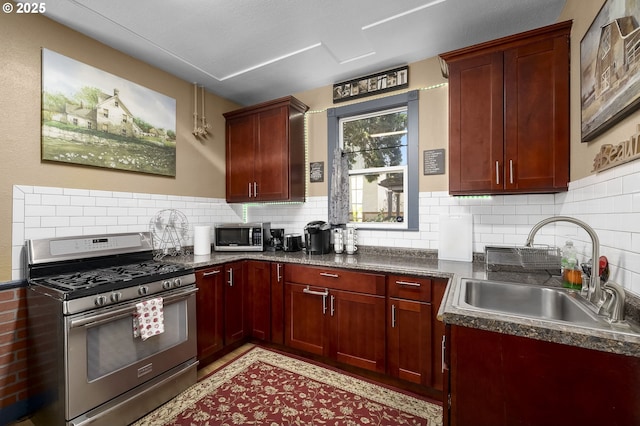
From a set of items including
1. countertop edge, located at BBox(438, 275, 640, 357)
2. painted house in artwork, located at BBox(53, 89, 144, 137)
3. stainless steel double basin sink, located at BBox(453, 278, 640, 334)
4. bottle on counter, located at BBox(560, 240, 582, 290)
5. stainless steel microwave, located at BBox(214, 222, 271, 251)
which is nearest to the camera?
countertop edge, located at BBox(438, 275, 640, 357)

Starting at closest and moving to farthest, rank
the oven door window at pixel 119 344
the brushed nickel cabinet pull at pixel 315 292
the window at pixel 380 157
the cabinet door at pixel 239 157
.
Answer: the oven door window at pixel 119 344
the brushed nickel cabinet pull at pixel 315 292
the window at pixel 380 157
the cabinet door at pixel 239 157

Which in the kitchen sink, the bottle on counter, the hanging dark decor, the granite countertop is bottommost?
the kitchen sink

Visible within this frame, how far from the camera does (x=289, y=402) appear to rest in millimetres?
1988

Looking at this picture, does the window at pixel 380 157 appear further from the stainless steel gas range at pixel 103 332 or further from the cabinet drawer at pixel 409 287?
the stainless steel gas range at pixel 103 332

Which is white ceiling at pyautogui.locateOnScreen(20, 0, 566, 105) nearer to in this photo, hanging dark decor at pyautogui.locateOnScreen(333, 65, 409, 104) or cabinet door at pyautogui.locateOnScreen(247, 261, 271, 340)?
hanging dark decor at pyautogui.locateOnScreen(333, 65, 409, 104)

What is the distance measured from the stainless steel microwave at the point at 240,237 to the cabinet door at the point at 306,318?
2.22 feet

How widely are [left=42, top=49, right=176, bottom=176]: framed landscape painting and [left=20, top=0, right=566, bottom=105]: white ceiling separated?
1.12ft

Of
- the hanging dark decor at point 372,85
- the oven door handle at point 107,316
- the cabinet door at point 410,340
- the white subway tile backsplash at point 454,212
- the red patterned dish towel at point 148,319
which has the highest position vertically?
the hanging dark decor at point 372,85

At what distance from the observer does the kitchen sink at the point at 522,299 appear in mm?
1452

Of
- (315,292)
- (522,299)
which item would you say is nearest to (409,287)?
(522,299)

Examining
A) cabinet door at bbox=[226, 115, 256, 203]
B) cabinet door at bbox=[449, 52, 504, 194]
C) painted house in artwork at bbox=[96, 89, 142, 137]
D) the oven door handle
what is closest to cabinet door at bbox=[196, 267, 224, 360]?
the oven door handle

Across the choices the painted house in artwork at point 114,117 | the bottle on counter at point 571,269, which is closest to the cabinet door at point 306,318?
the bottle on counter at point 571,269

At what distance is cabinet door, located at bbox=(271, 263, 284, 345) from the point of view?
2.67 meters

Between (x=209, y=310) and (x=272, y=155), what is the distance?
1745 millimetres
